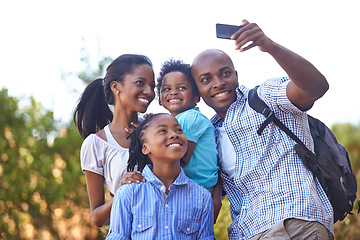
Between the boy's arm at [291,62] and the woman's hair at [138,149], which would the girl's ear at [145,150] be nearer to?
the woman's hair at [138,149]

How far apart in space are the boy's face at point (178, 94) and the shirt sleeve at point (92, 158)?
611 mm

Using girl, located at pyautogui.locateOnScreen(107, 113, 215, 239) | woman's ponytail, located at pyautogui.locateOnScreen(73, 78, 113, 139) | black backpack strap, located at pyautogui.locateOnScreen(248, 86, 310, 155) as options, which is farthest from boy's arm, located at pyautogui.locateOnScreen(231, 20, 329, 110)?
woman's ponytail, located at pyautogui.locateOnScreen(73, 78, 113, 139)

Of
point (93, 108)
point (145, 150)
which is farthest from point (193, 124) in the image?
point (93, 108)

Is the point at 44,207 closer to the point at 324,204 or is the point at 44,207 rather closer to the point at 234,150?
the point at 234,150

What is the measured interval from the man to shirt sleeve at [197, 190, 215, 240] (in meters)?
0.16

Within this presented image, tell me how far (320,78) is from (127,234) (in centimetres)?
143

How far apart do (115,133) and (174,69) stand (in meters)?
0.68

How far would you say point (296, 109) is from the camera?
251 centimetres

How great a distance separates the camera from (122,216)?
8.76 feet

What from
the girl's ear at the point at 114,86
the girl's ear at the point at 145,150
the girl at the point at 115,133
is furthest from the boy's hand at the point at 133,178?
the girl's ear at the point at 114,86

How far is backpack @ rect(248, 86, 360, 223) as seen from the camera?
260 centimetres

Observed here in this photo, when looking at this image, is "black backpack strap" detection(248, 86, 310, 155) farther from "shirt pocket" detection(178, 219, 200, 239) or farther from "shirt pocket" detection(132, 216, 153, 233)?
"shirt pocket" detection(132, 216, 153, 233)

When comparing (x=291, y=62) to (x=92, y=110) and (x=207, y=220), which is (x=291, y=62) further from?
(x=92, y=110)

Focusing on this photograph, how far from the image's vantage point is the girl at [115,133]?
3113mm
